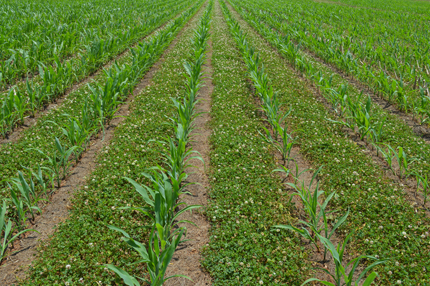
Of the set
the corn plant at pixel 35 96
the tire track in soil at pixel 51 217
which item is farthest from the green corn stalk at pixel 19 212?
the corn plant at pixel 35 96

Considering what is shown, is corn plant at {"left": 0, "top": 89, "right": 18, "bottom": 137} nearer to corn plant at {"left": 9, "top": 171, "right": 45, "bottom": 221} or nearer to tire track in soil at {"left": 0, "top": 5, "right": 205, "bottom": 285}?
tire track in soil at {"left": 0, "top": 5, "right": 205, "bottom": 285}

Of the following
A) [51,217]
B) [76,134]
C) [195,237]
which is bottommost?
[195,237]

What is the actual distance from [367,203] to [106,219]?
11.3 feet

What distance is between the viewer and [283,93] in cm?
745

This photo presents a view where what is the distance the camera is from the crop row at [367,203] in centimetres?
310

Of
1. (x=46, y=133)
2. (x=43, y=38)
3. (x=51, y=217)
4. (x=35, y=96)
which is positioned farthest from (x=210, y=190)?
(x=43, y=38)

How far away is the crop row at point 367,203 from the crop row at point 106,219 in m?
2.60

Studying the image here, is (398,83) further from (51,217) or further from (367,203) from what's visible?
(51,217)

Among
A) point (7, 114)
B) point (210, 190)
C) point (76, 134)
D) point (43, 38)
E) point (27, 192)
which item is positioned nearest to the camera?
point (27, 192)

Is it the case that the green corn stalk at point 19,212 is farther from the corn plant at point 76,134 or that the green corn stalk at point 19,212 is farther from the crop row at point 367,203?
the crop row at point 367,203

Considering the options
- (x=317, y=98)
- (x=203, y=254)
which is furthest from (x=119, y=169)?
(x=317, y=98)

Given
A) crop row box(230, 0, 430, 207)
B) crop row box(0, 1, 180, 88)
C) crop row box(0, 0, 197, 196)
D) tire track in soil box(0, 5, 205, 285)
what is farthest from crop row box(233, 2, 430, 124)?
crop row box(0, 1, 180, 88)

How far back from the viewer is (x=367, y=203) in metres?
3.85

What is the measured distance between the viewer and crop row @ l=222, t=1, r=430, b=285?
3.10 metres
